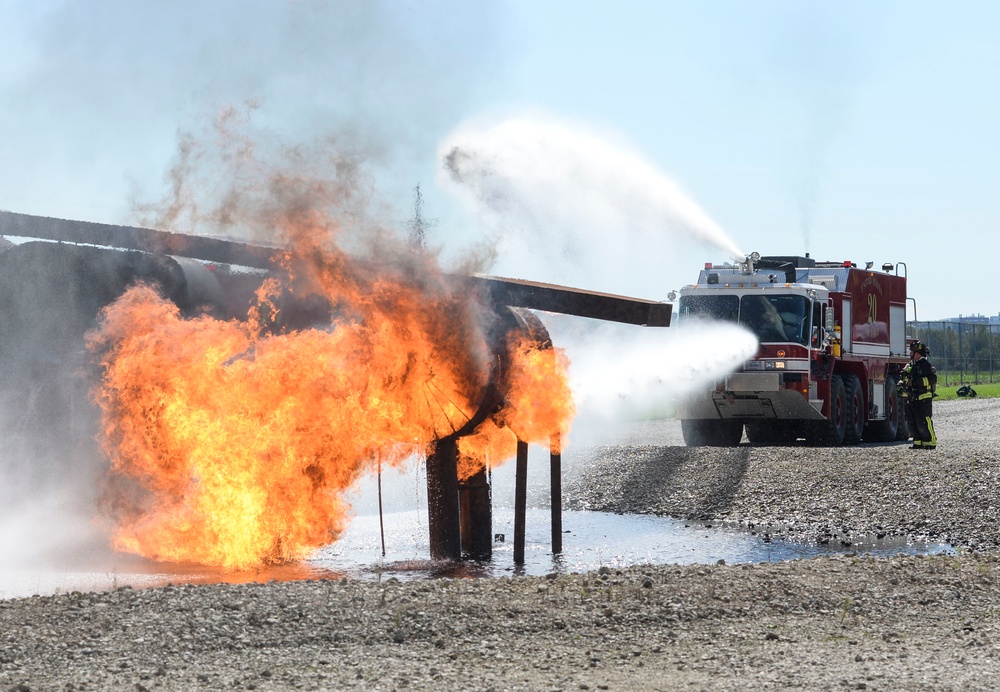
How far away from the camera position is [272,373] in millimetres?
11875

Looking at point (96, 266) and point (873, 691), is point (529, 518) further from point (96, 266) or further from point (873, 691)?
point (873, 691)

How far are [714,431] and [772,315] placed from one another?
303 centimetres

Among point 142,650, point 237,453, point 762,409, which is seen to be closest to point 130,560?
point 237,453

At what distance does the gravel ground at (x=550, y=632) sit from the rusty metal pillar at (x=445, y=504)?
3.02 metres

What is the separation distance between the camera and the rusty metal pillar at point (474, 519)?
13508 mm

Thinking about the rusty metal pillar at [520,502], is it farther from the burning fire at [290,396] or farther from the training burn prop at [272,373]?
the burning fire at [290,396]

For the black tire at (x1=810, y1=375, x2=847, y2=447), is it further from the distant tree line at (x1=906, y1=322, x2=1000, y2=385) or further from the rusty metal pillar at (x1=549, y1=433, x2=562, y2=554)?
the distant tree line at (x1=906, y1=322, x2=1000, y2=385)

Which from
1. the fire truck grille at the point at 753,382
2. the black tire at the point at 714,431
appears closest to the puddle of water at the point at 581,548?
the fire truck grille at the point at 753,382

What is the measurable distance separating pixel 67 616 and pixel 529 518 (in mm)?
10063

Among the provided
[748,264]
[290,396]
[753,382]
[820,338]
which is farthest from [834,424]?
[290,396]

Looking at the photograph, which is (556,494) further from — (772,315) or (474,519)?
(772,315)

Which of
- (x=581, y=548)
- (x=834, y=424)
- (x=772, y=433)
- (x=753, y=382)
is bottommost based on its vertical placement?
(x=581, y=548)

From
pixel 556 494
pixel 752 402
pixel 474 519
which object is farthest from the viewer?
pixel 752 402

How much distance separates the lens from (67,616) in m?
8.38
